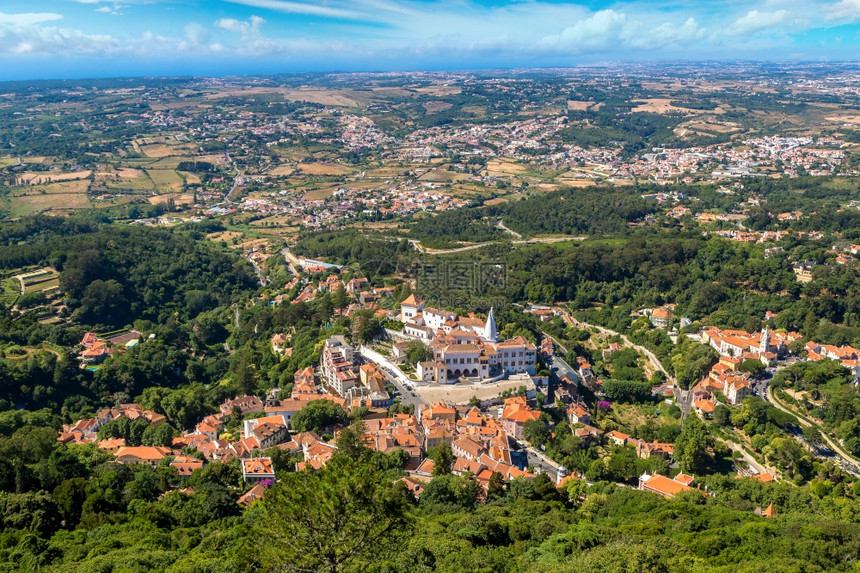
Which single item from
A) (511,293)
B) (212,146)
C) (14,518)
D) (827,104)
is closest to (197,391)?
(14,518)

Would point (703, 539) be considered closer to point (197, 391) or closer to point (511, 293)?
point (197, 391)

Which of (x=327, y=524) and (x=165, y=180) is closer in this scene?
(x=327, y=524)

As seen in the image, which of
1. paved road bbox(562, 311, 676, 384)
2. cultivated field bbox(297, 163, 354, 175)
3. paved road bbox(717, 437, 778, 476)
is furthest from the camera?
cultivated field bbox(297, 163, 354, 175)

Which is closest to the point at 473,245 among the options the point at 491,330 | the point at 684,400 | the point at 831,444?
the point at 491,330

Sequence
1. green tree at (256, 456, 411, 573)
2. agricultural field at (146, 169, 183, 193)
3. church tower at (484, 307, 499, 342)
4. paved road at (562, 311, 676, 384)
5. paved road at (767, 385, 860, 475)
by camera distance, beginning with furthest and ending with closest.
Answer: agricultural field at (146, 169, 183, 193), paved road at (562, 311, 676, 384), church tower at (484, 307, 499, 342), paved road at (767, 385, 860, 475), green tree at (256, 456, 411, 573)

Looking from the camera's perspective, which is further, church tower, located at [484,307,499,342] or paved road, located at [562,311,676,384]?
paved road, located at [562,311,676,384]

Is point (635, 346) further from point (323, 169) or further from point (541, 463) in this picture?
point (323, 169)

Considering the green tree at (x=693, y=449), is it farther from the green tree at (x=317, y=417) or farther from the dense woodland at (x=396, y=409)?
the green tree at (x=317, y=417)

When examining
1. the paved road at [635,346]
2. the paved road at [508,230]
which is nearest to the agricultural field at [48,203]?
the paved road at [508,230]

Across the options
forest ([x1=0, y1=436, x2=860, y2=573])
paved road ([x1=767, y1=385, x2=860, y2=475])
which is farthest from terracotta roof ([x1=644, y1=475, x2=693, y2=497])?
paved road ([x1=767, y1=385, x2=860, y2=475])

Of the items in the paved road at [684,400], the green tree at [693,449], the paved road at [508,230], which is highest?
the green tree at [693,449]

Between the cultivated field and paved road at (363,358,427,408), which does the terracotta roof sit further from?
the cultivated field
